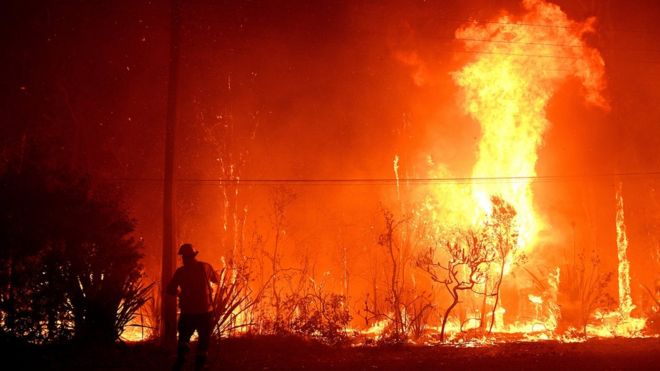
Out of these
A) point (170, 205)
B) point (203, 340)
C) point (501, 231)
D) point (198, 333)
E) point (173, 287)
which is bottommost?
point (203, 340)

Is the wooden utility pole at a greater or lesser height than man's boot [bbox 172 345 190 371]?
greater

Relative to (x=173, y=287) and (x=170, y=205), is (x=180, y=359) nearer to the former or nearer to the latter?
(x=173, y=287)

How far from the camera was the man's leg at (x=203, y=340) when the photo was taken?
27.8ft

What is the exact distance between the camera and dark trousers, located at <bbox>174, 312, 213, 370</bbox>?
27.8 feet

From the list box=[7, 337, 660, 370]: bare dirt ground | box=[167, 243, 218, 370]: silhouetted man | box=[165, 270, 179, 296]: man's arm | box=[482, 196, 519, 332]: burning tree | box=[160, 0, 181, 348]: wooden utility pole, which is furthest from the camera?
box=[482, 196, 519, 332]: burning tree

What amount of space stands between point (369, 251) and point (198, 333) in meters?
19.5

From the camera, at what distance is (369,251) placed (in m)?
27.7

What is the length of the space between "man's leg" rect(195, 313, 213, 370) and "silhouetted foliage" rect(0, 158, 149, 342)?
299cm

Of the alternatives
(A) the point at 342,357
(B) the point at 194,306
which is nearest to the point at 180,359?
(B) the point at 194,306

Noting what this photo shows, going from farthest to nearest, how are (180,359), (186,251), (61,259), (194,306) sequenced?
(61,259) → (186,251) → (194,306) → (180,359)

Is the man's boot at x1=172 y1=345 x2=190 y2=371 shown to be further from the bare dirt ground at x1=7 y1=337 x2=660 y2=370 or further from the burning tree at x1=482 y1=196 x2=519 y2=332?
the burning tree at x1=482 y1=196 x2=519 y2=332

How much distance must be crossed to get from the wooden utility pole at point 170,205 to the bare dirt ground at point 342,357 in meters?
0.55

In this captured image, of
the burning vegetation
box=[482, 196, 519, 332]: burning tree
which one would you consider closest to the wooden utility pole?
the burning vegetation

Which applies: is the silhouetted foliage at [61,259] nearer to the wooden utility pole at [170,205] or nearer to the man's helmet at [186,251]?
the wooden utility pole at [170,205]
